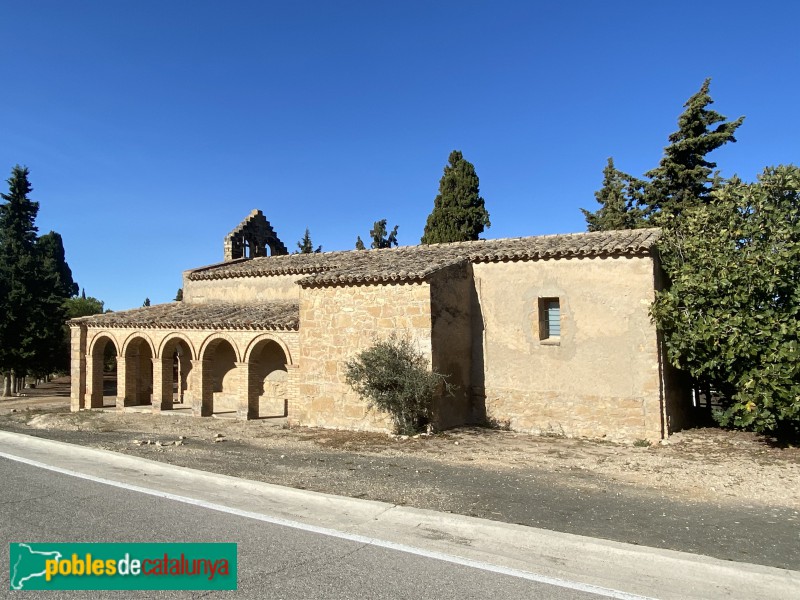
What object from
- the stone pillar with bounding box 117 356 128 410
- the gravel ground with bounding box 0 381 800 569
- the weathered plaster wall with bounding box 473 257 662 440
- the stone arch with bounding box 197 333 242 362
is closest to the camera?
the gravel ground with bounding box 0 381 800 569

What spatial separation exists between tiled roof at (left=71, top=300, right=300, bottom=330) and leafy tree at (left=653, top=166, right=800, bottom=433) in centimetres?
960

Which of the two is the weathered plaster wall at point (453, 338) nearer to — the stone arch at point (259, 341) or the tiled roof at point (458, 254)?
the tiled roof at point (458, 254)

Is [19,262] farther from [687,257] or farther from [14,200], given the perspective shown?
[687,257]

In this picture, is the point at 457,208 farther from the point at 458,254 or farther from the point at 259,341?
the point at 259,341

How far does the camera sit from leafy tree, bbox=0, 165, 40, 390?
A: 25.5 m

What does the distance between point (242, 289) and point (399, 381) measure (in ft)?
32.8

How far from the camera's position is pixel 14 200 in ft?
97.0

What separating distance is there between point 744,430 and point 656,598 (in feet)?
34.5

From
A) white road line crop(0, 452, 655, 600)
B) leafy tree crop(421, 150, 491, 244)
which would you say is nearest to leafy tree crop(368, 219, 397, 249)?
leafy tree crop(421, 150, 491, 244)

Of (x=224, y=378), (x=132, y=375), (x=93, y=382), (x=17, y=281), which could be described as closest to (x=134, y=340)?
(x=132, y=375)

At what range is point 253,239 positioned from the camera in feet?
81.9

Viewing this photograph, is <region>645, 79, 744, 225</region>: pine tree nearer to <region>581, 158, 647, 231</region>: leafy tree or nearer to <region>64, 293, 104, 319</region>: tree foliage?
<region>581, 158, 647, 231</region>: leafy tree

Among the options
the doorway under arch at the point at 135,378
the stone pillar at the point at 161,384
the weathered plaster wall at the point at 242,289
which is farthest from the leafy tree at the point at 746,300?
the doorway under arch at the point at 135,378

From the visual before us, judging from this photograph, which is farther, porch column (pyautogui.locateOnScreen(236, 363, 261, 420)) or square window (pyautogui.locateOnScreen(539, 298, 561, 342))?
porch column (pyautogui.locateOnScreen(236, 363, 261, 420))
